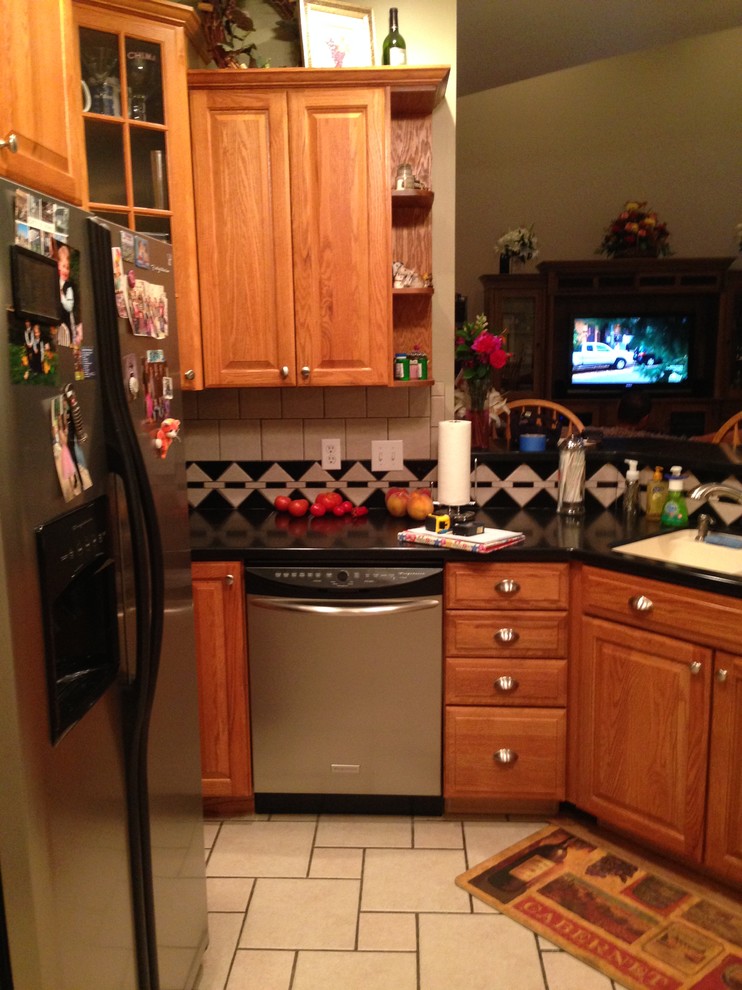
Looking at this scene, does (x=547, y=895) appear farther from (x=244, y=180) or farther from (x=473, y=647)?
(x=244, y=180)

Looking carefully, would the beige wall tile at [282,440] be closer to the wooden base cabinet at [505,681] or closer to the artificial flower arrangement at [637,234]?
the wooden base cabinet at [505,681]

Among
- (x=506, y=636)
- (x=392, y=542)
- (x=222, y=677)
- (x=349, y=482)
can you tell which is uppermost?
(x=349, y=482)

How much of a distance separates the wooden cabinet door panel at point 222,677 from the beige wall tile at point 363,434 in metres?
0.77

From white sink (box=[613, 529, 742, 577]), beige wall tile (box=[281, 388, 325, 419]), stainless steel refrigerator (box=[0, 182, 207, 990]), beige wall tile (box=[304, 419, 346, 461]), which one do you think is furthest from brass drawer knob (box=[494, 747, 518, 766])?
beige wall tile (box=[281, 388, 325, 419])

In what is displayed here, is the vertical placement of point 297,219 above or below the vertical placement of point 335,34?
below

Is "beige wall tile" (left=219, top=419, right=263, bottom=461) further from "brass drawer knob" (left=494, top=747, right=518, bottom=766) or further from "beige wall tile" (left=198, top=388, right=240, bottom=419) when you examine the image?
"brass drawer knob" (left=494, top=747, right=518, bottom=766)

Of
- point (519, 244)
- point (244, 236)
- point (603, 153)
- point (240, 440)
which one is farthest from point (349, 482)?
point (603, 153)

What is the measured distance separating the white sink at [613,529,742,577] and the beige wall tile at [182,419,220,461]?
1514mm

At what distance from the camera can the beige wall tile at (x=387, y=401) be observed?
3072mm

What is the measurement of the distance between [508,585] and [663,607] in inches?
18.0

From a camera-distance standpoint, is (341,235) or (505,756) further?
(341,235)

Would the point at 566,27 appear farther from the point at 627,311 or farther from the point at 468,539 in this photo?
the point at 627,311

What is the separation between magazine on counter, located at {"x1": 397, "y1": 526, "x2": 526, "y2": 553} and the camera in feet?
8.14

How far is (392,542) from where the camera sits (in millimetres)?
2598
